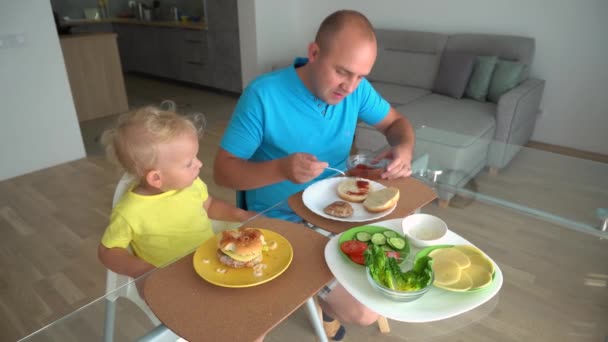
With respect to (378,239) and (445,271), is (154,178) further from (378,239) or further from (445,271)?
(445,271)

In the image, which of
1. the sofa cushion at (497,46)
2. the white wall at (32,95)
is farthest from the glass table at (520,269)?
the white wall at (32,95)

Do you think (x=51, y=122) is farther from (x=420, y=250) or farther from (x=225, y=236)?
(x=420, y=250)

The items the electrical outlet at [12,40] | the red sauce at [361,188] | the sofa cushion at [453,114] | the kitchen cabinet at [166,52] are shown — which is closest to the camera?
the red sauce at [361,188]

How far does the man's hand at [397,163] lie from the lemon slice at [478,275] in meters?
0.43

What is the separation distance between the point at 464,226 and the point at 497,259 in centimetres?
13

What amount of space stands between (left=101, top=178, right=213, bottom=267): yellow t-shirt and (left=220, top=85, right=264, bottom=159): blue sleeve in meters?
0.18

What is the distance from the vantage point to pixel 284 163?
1092 millimetres

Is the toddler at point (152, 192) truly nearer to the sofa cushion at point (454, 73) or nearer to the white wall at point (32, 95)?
the white wall at point (32, 95)

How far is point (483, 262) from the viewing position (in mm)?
846

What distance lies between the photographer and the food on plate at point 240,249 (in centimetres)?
81

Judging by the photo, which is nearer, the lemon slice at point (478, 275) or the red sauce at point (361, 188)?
the lemon slice at point (478, 275)

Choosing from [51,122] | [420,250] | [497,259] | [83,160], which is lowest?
[83,160]

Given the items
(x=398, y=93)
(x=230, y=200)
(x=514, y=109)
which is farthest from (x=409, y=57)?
(x=230, y=200)

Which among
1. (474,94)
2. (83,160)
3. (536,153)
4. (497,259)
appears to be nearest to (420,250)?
(497,259)
